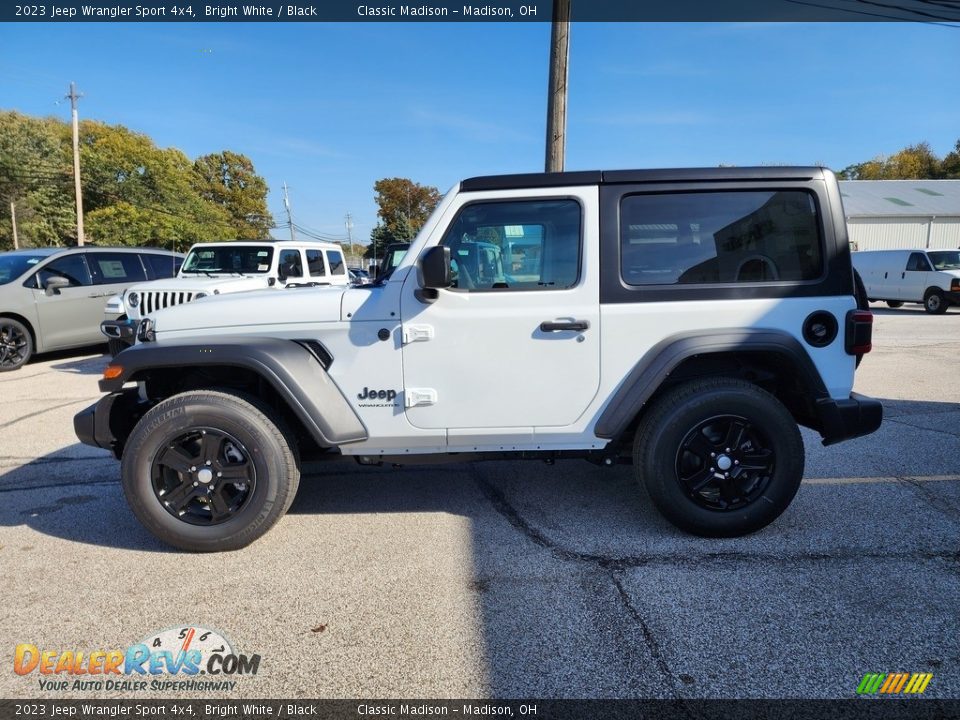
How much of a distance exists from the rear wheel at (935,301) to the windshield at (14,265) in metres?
20.3

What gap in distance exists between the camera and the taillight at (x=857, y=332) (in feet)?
10.3

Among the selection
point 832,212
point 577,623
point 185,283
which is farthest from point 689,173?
point 185,283

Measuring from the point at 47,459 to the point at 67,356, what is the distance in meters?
6.65

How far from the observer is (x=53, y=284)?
9.04m

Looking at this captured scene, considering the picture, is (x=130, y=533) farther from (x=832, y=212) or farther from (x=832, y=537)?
(x=832, y=212)

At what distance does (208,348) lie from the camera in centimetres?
312

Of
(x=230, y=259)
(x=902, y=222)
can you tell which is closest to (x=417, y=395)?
(x=230, y=259)

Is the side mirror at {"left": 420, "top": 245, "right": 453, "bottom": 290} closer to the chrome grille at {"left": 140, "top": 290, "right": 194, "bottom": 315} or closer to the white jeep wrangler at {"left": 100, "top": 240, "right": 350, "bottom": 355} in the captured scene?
the white jeep wrangler at {"left": 100, "top": 240, "right": 350, "bottom": 355}

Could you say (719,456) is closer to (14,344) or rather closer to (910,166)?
(14,344)

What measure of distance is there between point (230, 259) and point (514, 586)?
750 cm

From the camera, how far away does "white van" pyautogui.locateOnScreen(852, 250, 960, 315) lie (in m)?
15.9

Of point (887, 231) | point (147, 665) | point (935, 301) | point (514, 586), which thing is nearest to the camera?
point (147, 665)

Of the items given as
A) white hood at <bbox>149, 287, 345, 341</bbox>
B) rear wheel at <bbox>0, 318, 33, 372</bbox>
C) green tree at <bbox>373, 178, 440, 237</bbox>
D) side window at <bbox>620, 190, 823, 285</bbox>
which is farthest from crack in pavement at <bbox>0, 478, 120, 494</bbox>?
green tree at <bbox>373, 178, 440, 237</bbox>

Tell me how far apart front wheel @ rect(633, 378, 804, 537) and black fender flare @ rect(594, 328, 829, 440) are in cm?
18
